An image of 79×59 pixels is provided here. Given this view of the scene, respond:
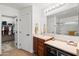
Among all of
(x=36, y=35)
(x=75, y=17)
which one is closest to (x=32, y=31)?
(x=36, y=35)

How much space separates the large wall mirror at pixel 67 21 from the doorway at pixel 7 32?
1.94 ft

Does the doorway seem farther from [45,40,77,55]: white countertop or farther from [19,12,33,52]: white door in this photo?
[45,40,77,55]: white countertop

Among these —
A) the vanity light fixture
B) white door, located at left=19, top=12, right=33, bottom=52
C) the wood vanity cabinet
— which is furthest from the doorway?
the vanity light fixture

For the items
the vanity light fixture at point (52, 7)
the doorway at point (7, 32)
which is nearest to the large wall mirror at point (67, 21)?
the vanity light fixture at point (52, 7)

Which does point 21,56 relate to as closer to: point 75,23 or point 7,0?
point 7,0

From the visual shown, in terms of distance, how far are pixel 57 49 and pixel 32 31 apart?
50cm

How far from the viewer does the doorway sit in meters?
1.28

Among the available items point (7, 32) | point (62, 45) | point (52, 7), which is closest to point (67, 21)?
point (52, 7)

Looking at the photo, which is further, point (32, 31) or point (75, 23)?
point (32, 31)

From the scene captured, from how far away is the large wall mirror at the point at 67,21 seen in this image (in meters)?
1.27

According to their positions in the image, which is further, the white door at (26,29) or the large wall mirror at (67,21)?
the white door at (26,29)

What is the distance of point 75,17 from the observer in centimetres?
128

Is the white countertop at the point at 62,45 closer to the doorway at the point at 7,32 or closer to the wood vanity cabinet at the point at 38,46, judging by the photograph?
the wood vanity cabinet at the point at 38,46

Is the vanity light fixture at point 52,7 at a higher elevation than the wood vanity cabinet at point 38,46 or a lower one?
higher
